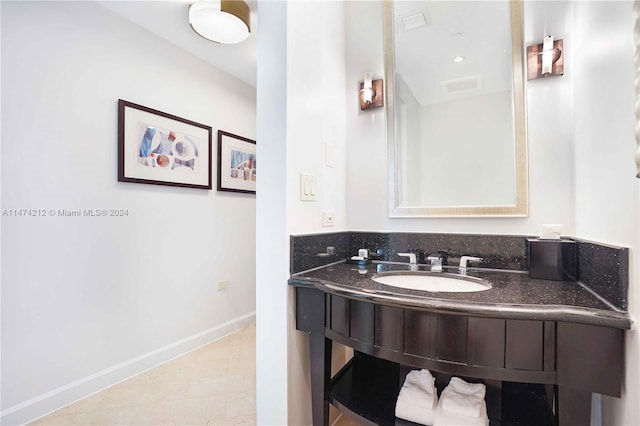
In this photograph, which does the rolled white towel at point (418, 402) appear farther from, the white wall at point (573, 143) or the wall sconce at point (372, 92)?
the wall sconce at point (372, 92)

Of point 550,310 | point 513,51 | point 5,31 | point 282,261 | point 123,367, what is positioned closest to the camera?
point 550,310

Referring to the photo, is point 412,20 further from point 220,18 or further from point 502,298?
point 502,298

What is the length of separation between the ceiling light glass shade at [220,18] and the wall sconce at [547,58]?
5.33 ft

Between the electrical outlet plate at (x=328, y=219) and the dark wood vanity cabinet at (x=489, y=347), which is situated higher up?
the electrical outlet plate at (x=328, y=219)

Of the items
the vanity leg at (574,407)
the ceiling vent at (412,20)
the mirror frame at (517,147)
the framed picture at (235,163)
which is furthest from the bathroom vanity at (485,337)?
the framed picture at (235,163)

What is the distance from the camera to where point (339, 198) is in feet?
5.51

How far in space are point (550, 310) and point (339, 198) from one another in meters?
1.07

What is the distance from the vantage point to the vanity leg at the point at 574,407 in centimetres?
82

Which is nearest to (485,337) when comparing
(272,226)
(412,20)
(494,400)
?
(494,400)

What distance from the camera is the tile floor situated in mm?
1632

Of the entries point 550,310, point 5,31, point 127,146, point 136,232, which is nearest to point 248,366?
point 136,232

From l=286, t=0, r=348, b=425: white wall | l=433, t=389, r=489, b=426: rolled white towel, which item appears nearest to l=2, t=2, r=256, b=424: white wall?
l=286, t=0, r=348, b=425: white wall

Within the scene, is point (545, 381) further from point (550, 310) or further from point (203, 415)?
point (203, 415)

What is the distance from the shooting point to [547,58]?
1289mm
